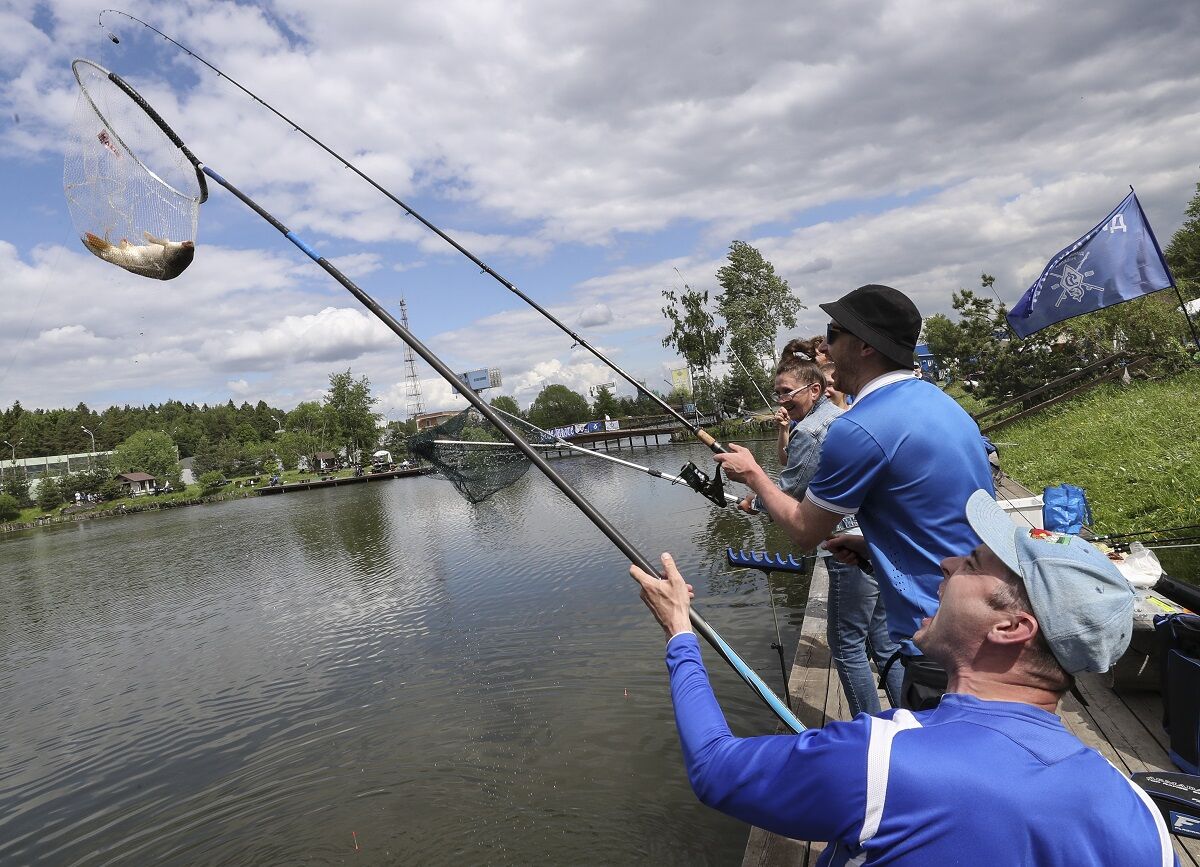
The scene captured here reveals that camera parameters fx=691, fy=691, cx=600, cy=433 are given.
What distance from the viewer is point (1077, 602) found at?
1.43m

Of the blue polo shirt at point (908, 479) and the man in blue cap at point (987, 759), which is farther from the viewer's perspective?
the blue polo shirt at point (908, 479)

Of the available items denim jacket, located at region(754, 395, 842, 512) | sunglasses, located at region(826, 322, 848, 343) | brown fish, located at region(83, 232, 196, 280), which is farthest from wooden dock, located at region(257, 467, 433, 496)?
sunglasses, located at region(826, 322, 848, 343)

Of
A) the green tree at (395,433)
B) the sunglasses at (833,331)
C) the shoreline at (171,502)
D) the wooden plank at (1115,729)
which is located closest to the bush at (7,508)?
the shoreline at (171,502)

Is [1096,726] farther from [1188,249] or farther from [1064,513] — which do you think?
[1188,249]

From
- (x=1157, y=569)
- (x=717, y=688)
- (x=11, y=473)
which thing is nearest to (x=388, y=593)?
(x=717, y=688)

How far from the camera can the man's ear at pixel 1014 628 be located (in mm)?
1503

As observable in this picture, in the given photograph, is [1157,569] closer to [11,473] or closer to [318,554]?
[318,554]

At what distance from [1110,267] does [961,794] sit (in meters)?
13.5

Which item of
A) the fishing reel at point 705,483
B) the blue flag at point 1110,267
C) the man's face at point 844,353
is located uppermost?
the blue flag at point 1110,267

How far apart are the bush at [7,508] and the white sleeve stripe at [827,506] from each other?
87.5 metres

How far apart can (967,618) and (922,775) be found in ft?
1.31

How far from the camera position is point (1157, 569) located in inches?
171

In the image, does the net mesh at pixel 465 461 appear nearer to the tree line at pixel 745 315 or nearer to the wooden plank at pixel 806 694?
the wooden plank at pixel 806 694

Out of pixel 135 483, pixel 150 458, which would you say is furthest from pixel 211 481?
pixel 135 483
